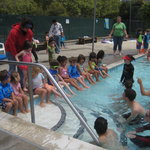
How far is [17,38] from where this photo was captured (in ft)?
17.8

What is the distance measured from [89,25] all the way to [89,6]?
10774mm

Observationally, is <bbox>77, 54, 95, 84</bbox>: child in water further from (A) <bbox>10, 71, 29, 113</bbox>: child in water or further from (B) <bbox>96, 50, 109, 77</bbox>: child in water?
(A) <bbox>10, 71, 29, 113</bbox>: child in water

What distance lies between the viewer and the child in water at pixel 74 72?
6.69 metres

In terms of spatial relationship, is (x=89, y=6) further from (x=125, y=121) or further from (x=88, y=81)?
(x=125, y=121)

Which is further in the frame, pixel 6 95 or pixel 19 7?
pixel 19 7

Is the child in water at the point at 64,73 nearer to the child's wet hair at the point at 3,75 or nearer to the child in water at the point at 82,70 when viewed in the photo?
the child in water at the point at 82,70

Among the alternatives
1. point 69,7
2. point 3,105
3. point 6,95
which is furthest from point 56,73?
point 69,7

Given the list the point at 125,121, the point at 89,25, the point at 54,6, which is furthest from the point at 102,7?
the point at 125,121

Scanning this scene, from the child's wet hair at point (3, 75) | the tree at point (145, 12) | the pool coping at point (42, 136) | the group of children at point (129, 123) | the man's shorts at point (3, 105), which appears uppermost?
the tree at point (145, 12)

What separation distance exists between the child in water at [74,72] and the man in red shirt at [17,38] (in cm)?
152

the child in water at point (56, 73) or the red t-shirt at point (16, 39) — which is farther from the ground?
Result: the red t-shirt at point (16, 39)

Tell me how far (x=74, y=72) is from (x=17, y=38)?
76.1 inches

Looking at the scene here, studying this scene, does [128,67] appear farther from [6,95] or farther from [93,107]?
[6,95]

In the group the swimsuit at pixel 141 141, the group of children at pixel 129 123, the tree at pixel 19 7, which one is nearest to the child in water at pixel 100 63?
the group of children at pixel 129 123
